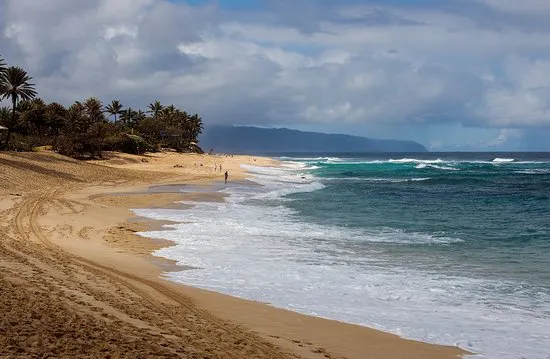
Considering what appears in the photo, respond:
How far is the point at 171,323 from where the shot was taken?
7945 mm

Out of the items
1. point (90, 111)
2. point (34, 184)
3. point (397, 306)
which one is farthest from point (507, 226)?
point (90, 111)

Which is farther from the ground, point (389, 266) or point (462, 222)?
point (462, 222)

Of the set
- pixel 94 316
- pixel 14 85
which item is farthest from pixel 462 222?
pixel 14 85

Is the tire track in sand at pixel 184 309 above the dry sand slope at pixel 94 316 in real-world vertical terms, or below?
below

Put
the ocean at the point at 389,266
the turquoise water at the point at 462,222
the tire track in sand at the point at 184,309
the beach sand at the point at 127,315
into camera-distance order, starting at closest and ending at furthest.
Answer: the beach sand at the point at 127,315 < the tire track in sand at the point at 184,309 < the ocean at the point at 389,266 < the turquoise water at the point at 462,222

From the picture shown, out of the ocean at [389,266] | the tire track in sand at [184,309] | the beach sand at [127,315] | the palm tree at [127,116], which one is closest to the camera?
the beach sand at [127,315]

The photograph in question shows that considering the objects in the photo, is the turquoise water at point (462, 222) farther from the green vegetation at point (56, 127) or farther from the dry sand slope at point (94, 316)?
the green vegetation at point (56, 127)

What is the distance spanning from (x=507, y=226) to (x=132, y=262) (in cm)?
1668

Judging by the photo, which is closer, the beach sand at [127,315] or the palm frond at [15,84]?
the beach sand at [127,315]

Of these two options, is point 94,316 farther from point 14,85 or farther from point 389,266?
point 14,85

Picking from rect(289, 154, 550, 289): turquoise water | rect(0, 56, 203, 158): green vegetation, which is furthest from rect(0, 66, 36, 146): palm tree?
rect(289, 154, 550, 289): turquoise water

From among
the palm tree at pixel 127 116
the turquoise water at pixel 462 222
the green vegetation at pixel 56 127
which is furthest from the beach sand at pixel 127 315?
the palm tree at pixel 127 116

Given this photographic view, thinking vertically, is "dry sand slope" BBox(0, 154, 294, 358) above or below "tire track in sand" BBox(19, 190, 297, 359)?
above

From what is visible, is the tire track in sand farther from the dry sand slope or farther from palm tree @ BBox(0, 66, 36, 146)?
palm tree @ BBox(0, 66, 36, 146)
